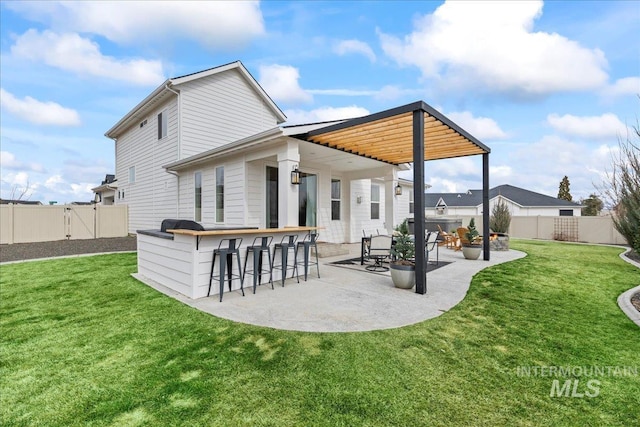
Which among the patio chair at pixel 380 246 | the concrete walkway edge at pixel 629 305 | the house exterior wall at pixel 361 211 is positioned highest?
the house exterior wall at pixel 361 211

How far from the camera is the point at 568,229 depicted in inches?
631

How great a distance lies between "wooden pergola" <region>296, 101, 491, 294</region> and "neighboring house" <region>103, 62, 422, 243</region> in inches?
17.6

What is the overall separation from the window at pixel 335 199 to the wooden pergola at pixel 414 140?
228 centimetres

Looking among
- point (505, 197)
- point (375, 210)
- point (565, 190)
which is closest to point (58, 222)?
point (375, 210)

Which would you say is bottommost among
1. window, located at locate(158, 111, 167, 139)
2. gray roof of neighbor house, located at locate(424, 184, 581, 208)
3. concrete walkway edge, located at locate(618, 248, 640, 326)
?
concrete walkway edge, located at locate(618, 248, 640, 326)

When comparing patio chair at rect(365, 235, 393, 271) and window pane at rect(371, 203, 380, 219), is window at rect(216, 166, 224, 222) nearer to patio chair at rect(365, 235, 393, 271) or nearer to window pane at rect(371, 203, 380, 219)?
patio chair at rect(365, 235, 393, 271)

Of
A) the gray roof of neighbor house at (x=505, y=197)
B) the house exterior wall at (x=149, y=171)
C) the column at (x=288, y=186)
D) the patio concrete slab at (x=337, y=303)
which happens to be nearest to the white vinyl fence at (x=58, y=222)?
the house exterior wall at (x=149, y=171)

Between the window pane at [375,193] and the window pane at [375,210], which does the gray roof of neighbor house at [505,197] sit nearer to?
the window pane at [375,193]

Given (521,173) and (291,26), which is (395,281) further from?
(521,173)

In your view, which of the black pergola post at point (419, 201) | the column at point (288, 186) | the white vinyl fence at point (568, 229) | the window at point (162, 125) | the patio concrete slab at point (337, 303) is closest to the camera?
the patio concrete slab at point (337, 303)

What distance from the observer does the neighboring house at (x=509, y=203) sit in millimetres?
28011

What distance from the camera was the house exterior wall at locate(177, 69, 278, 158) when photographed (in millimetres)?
11500

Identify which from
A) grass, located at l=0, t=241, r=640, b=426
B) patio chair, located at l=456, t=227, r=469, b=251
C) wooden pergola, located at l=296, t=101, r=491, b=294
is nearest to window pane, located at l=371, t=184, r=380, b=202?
wooden pergola, located at l=296, t=101, r=491, b=294

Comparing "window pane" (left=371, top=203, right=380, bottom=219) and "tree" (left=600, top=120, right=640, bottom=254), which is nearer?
"tree" (left=600, top=120, right=640, bottom=254)
